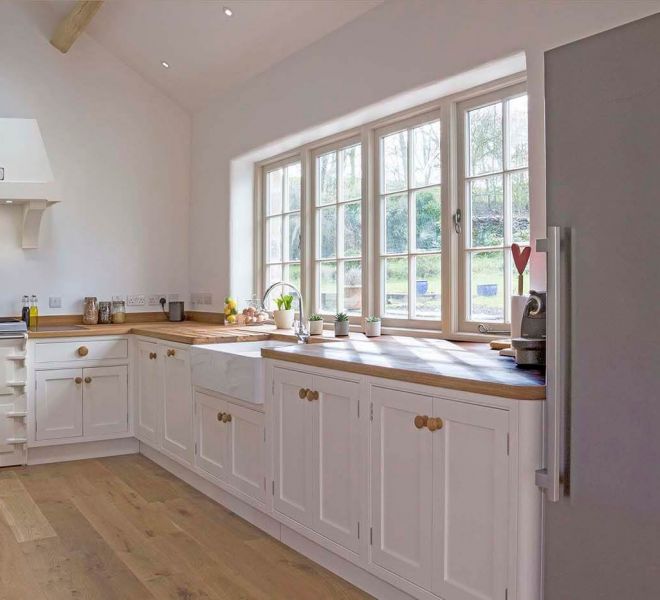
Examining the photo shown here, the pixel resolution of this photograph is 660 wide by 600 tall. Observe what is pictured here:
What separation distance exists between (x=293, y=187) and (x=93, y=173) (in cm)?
159

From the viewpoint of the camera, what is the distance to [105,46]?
17.1 feet

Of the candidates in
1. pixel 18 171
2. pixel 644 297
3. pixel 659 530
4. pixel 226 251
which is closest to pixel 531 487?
pixel 659 530

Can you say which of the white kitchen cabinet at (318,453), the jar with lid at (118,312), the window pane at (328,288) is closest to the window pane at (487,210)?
the white kitchen cabinet at (318,453)

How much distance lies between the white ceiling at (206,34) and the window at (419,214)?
601 mm

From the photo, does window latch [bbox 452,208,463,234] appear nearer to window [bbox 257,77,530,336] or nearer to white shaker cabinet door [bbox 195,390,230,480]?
window [bbox 257,77,530,336]

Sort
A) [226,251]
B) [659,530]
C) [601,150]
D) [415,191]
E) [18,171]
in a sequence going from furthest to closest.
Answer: [226,251] < [18,171] < [415,191] < [601,150] < [659,530]

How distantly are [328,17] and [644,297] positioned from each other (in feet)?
8.93

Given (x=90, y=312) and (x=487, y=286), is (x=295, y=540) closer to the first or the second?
(x=487, y=286)

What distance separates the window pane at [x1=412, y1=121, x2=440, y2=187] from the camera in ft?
11.3

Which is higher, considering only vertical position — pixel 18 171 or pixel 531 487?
pixel 18 171

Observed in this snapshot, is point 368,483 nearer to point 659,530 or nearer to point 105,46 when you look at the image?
point 659,530

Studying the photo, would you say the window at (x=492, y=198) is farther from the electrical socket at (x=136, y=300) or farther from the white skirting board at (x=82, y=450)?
the electrical socket at (x=136, y=300)

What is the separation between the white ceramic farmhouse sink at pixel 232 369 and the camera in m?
3.06

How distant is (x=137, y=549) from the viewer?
9.66 feet
